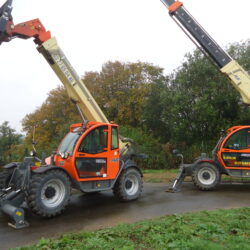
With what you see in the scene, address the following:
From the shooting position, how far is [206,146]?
16234 millimetres

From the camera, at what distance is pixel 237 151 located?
9266 mm

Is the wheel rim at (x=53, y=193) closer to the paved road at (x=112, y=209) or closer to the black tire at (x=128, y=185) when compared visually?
the paved road at (x=112, y=209)

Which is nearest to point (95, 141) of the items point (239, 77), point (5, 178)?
point (5, 178)

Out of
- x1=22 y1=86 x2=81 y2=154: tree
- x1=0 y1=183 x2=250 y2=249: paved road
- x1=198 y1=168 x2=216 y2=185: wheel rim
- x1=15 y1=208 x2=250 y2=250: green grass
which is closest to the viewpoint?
x1=15 y1=208 x2=250 y2=250: green grass

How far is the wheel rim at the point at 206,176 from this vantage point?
9.28 meters

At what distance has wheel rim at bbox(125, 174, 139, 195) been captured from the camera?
7.85 meters

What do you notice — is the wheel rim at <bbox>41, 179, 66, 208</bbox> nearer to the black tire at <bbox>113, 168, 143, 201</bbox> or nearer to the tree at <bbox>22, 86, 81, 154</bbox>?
the black tire at <bbox>113, 168, 143, 201</bbox>

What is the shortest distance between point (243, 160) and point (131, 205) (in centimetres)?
463

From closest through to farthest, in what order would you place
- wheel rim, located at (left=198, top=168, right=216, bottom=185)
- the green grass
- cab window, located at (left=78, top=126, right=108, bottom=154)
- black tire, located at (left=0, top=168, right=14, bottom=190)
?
the green grass
black tire, located at (left=0, top=168, right=14, bottom=190)
cab window, located at (left=78, top=126, right=108, bottom=154)
wheel rim, located at (left=198, top=168, right=216, bottom=185)

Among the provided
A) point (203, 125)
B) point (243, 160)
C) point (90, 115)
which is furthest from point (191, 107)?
point (90, 115)

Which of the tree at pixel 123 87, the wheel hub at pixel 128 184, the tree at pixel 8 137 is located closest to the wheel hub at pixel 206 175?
the wheel hub at pixel 128 184

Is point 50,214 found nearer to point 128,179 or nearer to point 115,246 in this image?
point 115,246

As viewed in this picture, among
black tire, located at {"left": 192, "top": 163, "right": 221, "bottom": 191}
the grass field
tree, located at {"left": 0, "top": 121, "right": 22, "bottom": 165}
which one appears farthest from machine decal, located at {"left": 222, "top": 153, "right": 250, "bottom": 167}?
tree, located at {"left": 0, "top": 121, "right": 22, "bottom": 165}

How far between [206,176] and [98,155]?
444 cm
